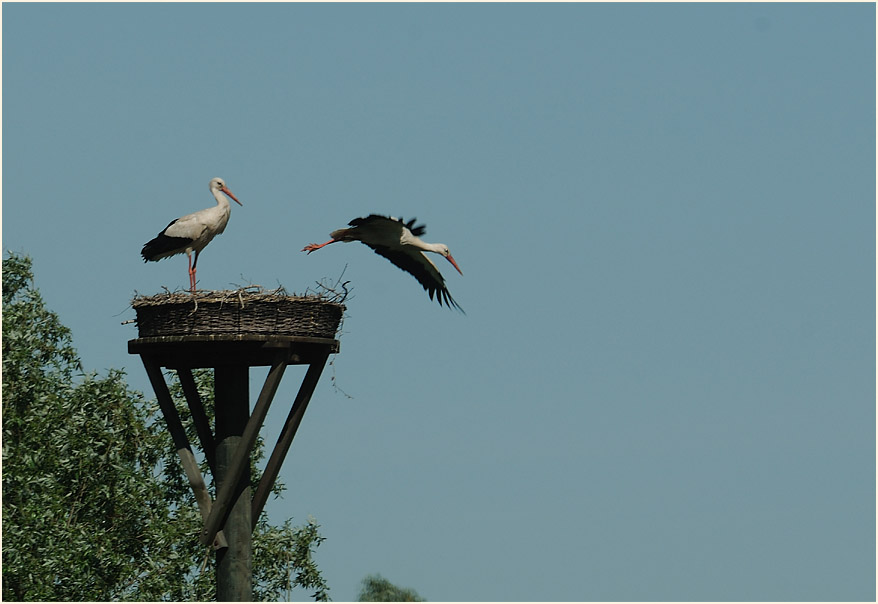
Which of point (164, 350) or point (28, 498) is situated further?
point (28, 498)

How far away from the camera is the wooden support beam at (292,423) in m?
12.5

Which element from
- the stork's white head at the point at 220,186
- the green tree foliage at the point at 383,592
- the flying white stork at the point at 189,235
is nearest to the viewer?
the flying white stork at the point at 189,235

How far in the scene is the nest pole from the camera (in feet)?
39.5

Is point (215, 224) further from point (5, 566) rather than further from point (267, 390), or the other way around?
point (5, 566)

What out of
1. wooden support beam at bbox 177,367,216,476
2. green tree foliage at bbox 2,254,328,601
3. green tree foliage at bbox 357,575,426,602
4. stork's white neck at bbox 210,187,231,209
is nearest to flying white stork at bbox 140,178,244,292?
stork's white neck at bbox 210,187,231,209

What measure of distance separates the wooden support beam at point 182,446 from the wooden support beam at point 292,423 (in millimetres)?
426

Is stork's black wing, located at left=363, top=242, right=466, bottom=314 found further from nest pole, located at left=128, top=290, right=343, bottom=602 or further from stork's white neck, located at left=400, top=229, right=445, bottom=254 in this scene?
nest pole, located at left=128, top=290, right=343, bottom=602

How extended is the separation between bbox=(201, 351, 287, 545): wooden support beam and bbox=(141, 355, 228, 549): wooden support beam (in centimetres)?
11

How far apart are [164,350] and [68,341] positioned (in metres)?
10.7

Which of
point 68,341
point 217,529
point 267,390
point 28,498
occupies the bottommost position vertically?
point 217,529

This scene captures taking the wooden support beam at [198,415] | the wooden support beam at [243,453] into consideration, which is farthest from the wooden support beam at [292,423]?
the wooden support beam at [198,415]

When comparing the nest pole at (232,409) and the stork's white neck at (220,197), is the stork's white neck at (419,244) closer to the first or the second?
the stork's white neck at (220,197)

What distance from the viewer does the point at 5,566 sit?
58.6 ft

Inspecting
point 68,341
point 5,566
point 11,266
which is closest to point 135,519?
point 5,566
